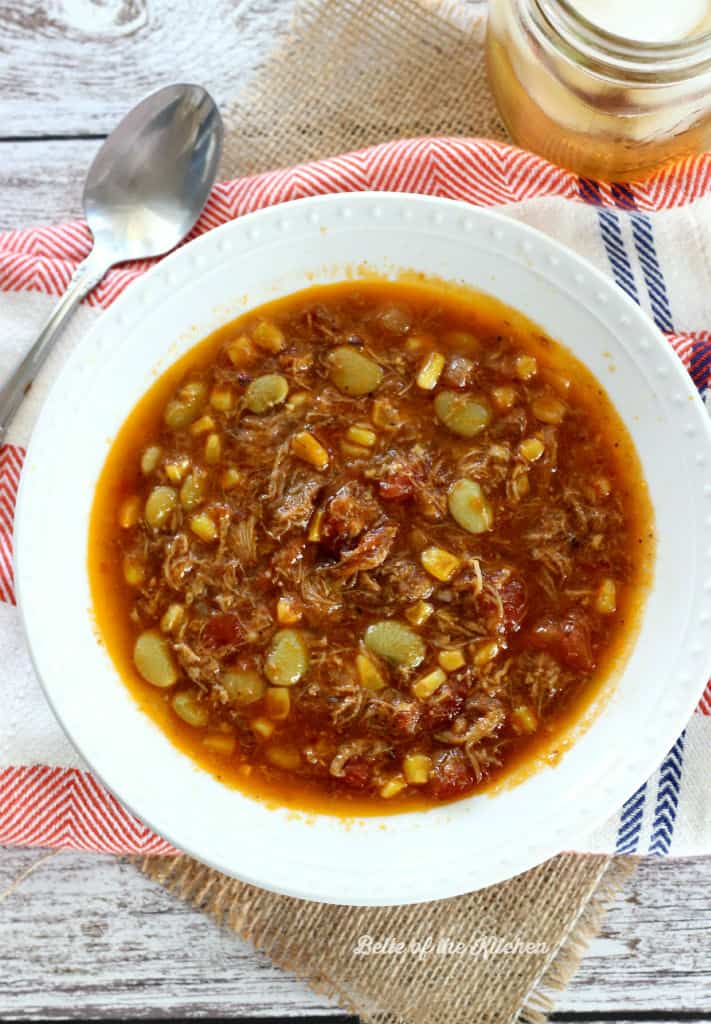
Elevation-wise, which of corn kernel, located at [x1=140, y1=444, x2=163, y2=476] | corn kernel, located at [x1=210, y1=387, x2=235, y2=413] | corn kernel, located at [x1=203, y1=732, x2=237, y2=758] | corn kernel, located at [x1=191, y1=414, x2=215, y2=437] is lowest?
corn kernel, located at [x1=203, y1=732, x2=237, y2=758]

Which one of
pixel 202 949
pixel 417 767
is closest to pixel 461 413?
pixel 417 767

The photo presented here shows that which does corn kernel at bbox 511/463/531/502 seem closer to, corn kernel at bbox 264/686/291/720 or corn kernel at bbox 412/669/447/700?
corn kernel at bbox 412/669/447/700

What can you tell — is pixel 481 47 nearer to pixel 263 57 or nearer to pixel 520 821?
pixel 263 57

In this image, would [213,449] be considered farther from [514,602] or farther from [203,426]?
[514,602]

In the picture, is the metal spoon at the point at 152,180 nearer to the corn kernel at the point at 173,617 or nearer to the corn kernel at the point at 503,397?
the corn kernel at the point at 173,617

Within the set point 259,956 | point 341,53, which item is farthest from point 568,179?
point 259,956

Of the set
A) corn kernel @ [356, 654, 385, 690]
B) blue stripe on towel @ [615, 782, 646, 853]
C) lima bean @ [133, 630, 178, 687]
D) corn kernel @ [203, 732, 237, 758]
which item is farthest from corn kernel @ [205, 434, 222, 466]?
blue stripe on towel @ [615, 782, 646, 853]

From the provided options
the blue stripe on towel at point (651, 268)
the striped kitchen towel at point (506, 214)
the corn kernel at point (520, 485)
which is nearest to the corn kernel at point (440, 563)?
the corn kernel at point (520, 485)

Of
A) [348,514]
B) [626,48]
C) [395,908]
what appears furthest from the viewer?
[395,908]
